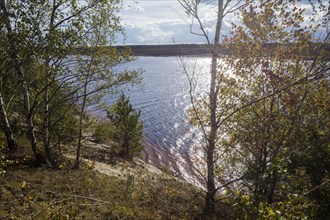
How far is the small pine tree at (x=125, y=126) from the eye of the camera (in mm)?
25719

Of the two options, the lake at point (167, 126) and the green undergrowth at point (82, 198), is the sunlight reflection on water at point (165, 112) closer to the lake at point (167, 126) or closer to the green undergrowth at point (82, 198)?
the lake at point (167, 126)

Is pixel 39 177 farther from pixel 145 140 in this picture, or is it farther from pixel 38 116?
pixel 145 140

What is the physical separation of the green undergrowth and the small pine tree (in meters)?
12.6

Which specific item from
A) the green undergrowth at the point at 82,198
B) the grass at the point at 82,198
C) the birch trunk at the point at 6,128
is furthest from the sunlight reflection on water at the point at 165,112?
the birch trunk at the point at 6,128

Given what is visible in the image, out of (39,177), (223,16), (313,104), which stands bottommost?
(39,177)

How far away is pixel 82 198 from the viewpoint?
923cm

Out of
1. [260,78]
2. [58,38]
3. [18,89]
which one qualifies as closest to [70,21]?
[58,38]

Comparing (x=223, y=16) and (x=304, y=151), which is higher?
(x=223, y=16)

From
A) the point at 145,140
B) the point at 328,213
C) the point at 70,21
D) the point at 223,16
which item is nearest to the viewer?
the point at 328,213

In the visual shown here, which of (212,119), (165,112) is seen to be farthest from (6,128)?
(165,112)

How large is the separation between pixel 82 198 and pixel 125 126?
16.8 metres

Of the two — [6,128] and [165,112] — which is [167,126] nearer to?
[165,112]

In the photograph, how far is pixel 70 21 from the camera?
33.1 ft

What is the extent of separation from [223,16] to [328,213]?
686 cm
